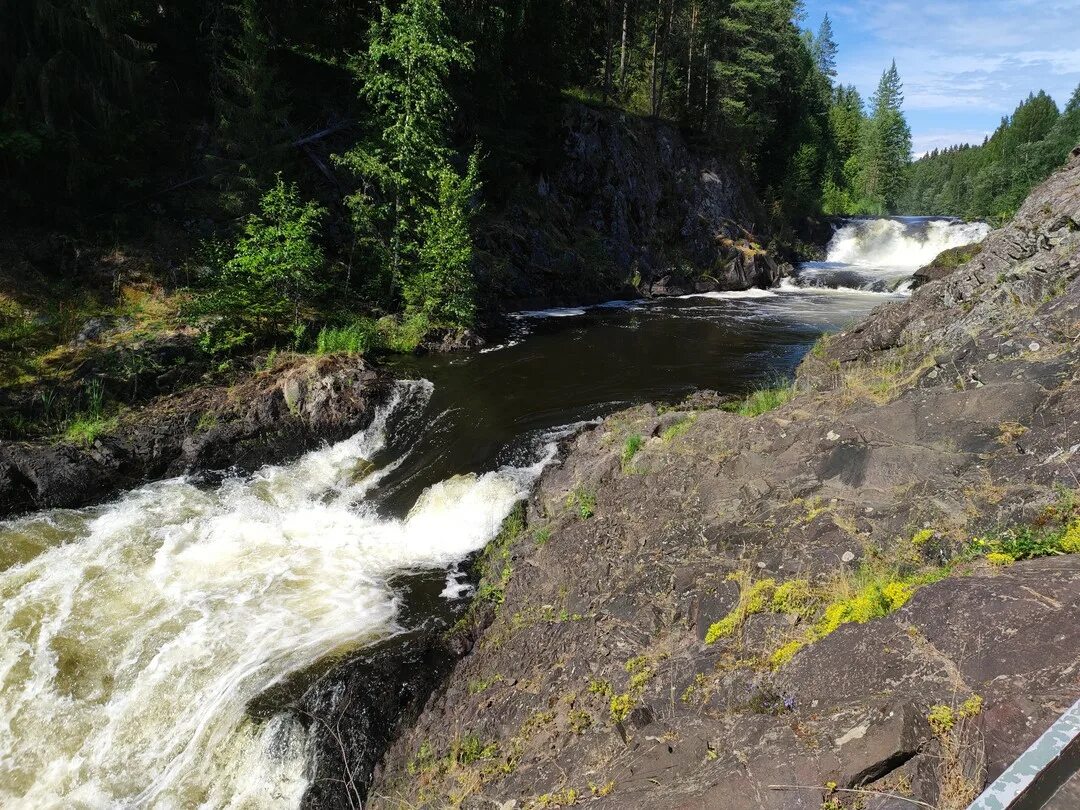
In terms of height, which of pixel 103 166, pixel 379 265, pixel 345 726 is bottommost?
pixel 345 726

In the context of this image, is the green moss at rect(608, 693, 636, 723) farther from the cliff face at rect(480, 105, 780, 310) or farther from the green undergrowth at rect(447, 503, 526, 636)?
the cliff face at rect(480, 105, 780, 310)

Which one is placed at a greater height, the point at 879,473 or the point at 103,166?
the point at 103,166

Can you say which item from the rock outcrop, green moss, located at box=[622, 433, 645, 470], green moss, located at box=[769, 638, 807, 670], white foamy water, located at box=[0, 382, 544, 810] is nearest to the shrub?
the rock outcrop

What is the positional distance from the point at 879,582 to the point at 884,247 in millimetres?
42706

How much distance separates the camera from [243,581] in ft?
26.4

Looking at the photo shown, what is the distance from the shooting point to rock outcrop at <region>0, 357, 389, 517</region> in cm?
955

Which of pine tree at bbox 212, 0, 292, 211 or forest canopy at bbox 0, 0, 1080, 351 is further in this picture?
pine tree at bbox 212, 0, 292, 211

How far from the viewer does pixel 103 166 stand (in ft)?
47.6

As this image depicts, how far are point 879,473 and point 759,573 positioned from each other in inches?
68.4

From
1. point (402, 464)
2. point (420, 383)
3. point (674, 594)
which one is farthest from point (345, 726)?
point (420, 383)

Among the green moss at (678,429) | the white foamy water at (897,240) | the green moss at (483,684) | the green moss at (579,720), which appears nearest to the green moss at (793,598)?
the green moss at (579,720)

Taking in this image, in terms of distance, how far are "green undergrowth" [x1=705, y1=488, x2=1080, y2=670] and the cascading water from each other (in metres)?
30.4

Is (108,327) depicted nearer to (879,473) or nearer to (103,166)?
(103,166)

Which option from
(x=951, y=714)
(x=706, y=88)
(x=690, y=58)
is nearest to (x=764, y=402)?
(x=951, y=714)
